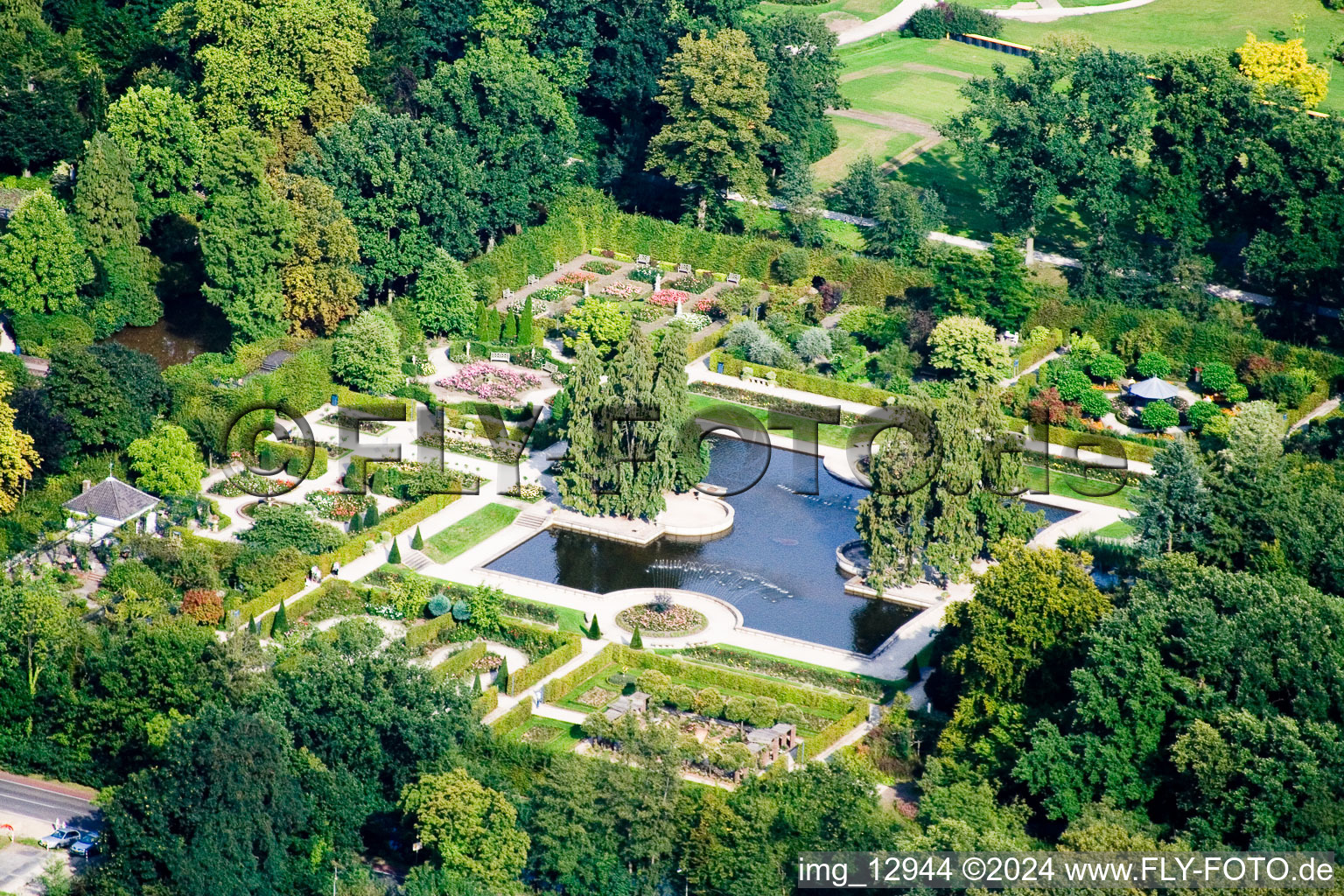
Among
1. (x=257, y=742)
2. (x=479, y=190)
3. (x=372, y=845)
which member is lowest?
(x=372, y=845)

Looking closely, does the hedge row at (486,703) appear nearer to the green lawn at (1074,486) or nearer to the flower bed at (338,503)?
the flower bed at (338,503)

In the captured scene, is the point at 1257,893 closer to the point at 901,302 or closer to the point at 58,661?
the point at 58,661

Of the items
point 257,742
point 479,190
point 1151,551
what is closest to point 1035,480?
point 1151,551

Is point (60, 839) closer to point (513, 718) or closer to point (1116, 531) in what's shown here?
point (513, 718)

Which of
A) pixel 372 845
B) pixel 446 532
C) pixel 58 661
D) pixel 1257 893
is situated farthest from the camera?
pixel 446 532

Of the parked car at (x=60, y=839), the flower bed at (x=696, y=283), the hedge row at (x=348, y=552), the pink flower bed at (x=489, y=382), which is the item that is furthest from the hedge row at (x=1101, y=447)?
the parked car at (x=60, y=839)
